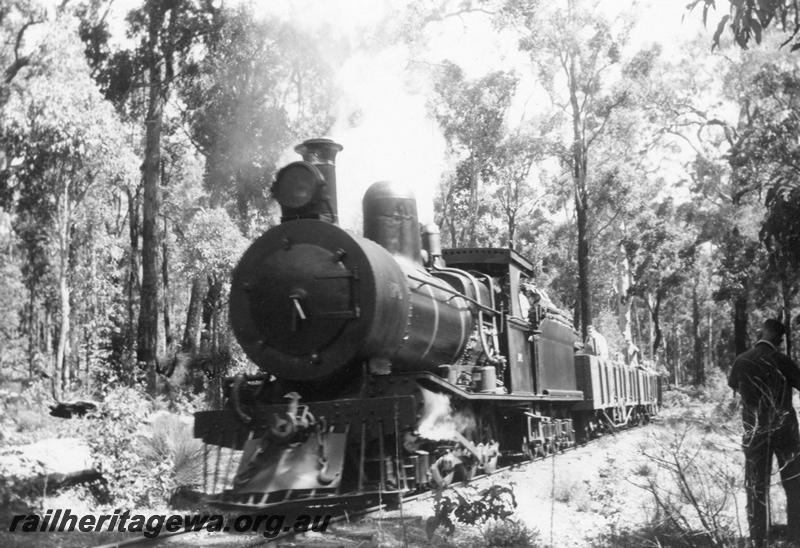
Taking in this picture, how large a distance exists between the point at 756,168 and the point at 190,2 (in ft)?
54.0

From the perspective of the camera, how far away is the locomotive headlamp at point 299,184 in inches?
307

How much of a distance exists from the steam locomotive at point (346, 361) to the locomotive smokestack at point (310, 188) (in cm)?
1

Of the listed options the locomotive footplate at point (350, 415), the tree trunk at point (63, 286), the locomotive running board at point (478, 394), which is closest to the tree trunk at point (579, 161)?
the locomotive running board at point (478, 394)

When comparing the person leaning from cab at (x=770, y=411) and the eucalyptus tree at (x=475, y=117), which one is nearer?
the person leaning from cab at (x=770, y=411)

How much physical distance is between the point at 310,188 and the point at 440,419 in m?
2.68

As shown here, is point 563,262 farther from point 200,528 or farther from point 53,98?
point 200,528

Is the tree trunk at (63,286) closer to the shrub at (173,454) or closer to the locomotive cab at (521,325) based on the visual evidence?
the shrub at (173,454)

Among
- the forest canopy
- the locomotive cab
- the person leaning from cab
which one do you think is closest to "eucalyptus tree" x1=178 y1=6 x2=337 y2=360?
the forest canopy

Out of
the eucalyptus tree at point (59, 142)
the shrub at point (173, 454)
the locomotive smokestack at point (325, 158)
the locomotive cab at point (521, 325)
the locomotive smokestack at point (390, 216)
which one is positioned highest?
the eucalyptus tree at point (59, 142)

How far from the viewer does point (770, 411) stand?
5.86 m

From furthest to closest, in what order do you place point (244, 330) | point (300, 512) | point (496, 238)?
point (496, 238) → point (244, 330) → point (300, 512)

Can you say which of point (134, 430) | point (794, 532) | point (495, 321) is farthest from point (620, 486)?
point (134, 430)

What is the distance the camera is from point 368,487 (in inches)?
286

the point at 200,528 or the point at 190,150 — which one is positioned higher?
the point at 190,150
